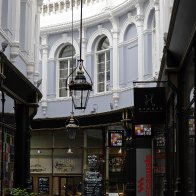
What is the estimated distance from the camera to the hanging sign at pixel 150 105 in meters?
15.0

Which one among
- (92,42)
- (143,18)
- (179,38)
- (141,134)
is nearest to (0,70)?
(179,38)

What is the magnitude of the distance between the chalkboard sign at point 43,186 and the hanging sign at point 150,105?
1755 cm

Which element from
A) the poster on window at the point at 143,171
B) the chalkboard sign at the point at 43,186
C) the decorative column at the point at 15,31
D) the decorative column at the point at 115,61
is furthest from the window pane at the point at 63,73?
the decorative column at the point at 15,31

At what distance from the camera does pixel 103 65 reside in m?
29.6

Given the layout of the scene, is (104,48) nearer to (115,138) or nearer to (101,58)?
(101,58)

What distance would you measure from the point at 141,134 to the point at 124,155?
6542 millimetres

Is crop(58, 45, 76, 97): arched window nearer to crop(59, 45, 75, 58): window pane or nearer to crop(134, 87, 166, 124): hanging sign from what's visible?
crop(59, 45, 75, 58): window pane

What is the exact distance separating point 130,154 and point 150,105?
983 centimetres

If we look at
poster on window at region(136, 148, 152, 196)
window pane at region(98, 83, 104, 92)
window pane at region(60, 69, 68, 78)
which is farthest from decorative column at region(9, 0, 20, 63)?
window pane at region(60, 69, 68, 78)

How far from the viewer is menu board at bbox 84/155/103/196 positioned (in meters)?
29.2

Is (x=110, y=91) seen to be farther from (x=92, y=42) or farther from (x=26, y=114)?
(x=26, y=114)

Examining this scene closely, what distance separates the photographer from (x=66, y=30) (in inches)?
1240

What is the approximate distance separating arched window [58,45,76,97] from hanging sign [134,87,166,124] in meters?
16.7

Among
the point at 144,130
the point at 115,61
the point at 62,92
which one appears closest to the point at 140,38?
the point at 115,61
